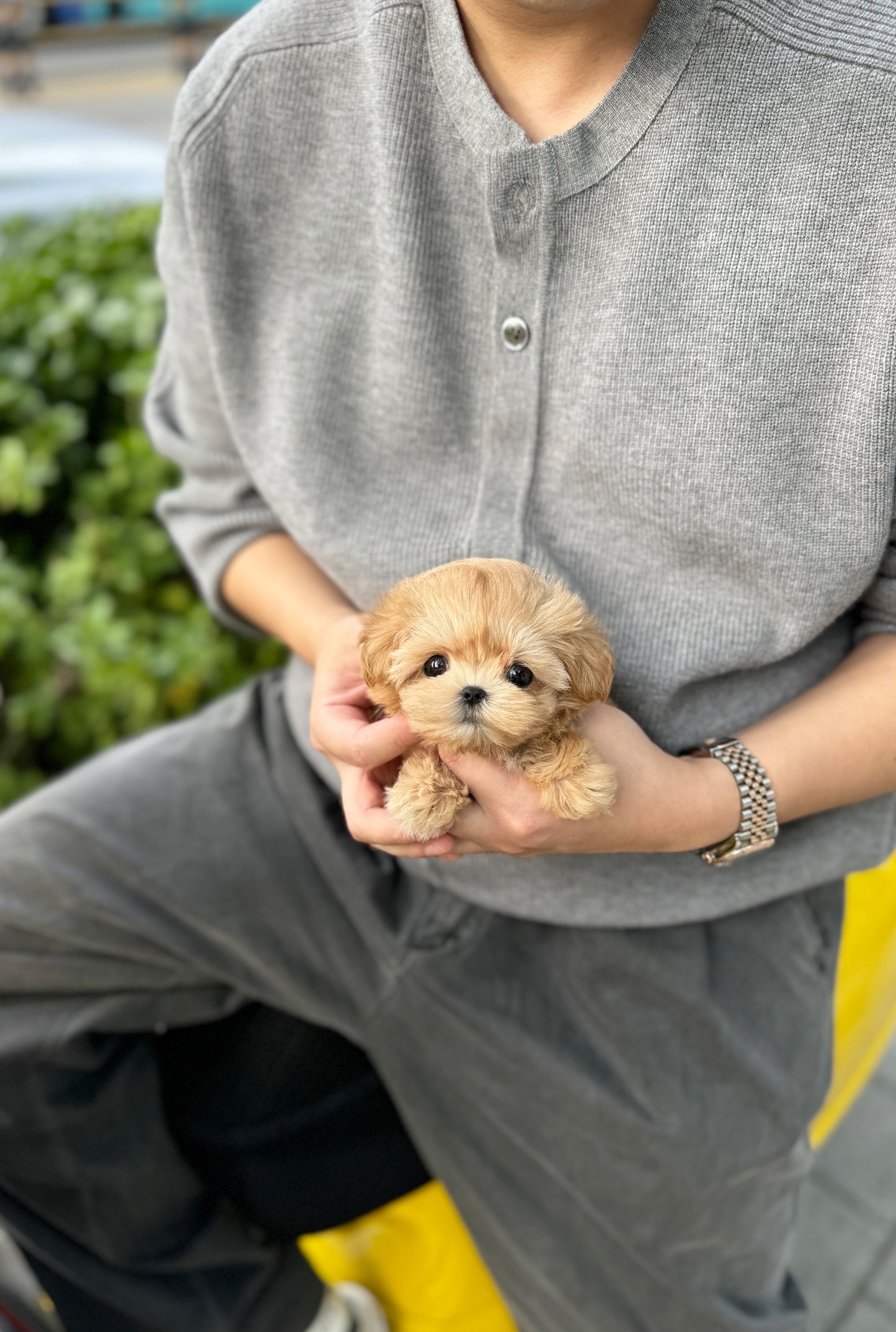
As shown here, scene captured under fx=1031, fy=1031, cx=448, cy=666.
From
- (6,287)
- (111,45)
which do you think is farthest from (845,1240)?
(111,45)

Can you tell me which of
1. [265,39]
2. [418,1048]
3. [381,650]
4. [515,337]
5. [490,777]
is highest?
[265,39]

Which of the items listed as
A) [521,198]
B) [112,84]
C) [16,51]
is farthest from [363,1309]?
[112,84]

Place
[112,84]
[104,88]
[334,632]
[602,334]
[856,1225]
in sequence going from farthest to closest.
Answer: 1. [112,84]
2. [104,88]
3. [856,1225]
4. [334,632]
5. [602,334]

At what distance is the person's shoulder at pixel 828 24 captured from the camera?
95 cm

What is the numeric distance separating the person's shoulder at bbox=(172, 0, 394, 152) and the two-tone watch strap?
2.84 ft

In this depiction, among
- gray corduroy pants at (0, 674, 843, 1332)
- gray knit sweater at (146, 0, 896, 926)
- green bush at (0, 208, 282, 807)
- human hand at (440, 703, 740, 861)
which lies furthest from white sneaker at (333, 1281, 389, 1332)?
green bush at (0, 208, 282, 807)

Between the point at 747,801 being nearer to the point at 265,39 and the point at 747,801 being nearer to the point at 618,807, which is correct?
the point at 618,807

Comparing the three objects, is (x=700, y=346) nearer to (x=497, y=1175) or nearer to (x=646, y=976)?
(x=646, y=976)

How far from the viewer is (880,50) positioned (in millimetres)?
944

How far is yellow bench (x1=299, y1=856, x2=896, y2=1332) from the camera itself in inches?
55.2

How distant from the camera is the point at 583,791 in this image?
2.91 feet

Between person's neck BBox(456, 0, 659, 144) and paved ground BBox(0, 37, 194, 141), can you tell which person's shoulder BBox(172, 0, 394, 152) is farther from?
paved ground BBox(0, 37, 194, 141)

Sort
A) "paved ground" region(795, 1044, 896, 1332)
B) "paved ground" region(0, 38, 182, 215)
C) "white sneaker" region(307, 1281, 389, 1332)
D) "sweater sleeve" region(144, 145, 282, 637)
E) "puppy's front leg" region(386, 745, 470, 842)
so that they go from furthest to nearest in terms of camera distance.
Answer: "paved ground" region(0, 38, 182, 215), "paved ground" region(795, 1044, 896, 1332), "white sneaker" region(307, 1281, 389, 1332), "sweater sleeve" region(144, 145, 282, 637), "puppy's front leg" region(386, 745, 470, 842)

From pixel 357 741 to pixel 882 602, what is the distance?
60cm
